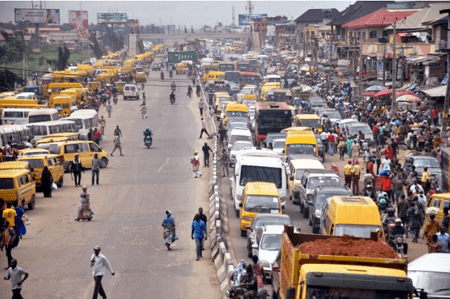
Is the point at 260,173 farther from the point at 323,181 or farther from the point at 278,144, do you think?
the point at 278,144

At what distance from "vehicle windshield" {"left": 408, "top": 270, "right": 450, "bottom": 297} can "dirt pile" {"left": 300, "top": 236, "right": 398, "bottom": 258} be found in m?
2.00

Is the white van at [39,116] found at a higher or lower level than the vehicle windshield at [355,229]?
lower

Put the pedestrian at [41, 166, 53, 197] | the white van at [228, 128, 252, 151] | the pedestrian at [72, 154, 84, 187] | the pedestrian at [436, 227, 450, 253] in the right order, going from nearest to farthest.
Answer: the pedestrian at [436, 227, 450, 253] → the pedestrian at [41, 166, 53, 197] → the pedestrian at [72, 154, 84, 187] → the white van at [228, 128, 252, 151]

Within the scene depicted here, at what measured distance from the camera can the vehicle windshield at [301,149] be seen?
134 ft

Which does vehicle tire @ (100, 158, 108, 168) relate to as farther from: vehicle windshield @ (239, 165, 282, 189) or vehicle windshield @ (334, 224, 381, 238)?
vehicle windshield @ (334, 224, 381, 238)

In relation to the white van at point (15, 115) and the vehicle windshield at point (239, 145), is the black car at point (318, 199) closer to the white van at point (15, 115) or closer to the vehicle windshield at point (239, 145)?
the vehicle windshield at point (239, 145)

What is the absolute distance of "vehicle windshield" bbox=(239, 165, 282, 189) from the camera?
3281cm

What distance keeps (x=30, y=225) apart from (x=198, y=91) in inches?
2580

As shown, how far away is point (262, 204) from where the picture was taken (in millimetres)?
28734

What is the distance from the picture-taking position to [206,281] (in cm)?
2228

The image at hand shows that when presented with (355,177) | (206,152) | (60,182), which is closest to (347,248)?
(355,177)

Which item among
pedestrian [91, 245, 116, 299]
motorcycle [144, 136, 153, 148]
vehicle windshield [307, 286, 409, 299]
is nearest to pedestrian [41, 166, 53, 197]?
pedestrian [91, 245, 116, 299]

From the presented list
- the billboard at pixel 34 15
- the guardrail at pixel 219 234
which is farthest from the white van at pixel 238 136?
the billboard at pixel 34 15

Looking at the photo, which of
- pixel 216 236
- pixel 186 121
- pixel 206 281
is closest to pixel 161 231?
pixel 216 236
